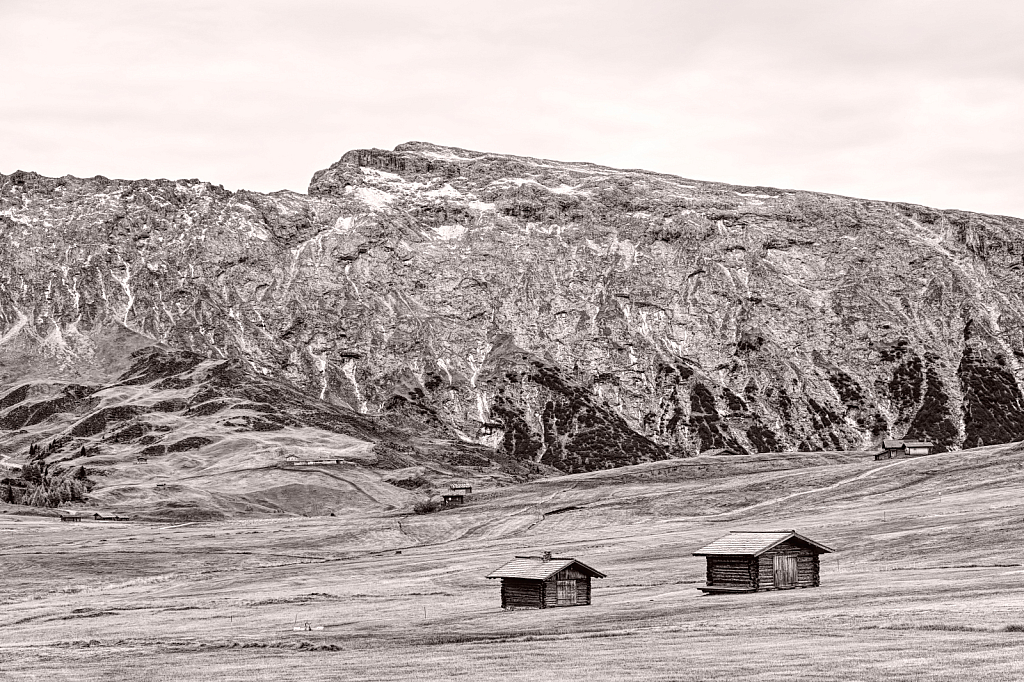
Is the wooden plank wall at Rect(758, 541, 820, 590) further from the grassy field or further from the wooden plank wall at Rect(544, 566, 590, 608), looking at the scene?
the wooden plank wall at Rect(544, 566, 590, 608)

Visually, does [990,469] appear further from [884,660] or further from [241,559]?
[884,660]

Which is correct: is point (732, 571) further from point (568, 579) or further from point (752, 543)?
point (568, 579)

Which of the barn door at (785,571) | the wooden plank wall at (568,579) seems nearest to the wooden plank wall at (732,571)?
the barn door at (785,571)

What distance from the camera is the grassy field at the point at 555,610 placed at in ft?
176

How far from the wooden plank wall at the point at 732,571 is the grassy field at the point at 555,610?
8.13 ft

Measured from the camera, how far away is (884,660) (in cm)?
4784

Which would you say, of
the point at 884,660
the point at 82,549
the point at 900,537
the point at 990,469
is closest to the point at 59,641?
the point at 884,660

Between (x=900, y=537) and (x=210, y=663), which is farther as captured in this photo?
(x=900, y=537)

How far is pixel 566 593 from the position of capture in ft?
287

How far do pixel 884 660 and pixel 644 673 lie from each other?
8810mm

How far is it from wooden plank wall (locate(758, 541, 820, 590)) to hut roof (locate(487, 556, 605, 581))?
10.8 m

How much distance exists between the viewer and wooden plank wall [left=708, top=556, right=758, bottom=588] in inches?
3418

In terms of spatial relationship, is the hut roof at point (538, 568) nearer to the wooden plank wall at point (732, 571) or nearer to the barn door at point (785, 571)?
the wooden plank wall at point (732, 571)

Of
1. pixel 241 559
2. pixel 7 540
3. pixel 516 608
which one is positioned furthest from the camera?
pixel 7 540
